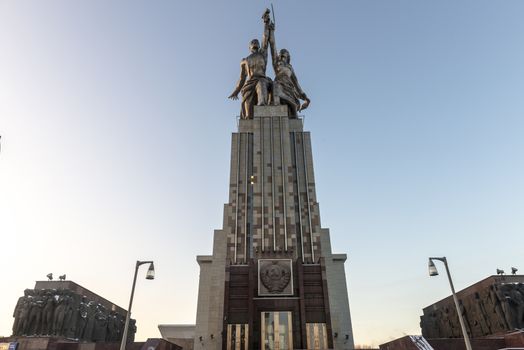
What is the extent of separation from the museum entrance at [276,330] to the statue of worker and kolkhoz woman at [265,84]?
98.7 feet

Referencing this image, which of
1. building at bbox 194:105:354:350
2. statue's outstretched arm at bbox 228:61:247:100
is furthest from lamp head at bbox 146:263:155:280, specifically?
statue's outstretched arm at bbox 228:61:247:100

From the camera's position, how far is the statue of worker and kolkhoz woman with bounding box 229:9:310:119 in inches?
2213

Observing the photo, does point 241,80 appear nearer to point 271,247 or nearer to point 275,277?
point 271,247

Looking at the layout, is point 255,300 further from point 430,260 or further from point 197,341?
point 430,260

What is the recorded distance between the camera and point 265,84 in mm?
56688

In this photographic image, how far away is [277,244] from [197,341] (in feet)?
43.9

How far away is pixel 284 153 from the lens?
48.5 meters

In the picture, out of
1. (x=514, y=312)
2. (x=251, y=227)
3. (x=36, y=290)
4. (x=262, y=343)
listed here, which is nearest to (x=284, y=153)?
(x=251, y=227)

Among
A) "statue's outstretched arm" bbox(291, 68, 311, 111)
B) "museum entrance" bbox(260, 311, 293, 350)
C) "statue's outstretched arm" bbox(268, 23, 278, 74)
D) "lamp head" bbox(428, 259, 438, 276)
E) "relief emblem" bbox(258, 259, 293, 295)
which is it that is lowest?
"museum entrance" bbox(260, 311, 293, 350)

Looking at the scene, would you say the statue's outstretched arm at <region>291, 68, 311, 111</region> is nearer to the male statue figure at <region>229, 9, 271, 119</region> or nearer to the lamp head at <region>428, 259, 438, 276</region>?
the male statue figure at <region>229, 9, 271, 119</region>

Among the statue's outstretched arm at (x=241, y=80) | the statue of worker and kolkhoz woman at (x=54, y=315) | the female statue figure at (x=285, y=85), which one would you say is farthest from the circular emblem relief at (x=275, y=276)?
the statue's outstretched arm at (x=241, y=80)

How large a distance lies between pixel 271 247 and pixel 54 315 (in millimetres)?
23332

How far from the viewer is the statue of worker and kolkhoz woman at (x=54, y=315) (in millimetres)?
37375

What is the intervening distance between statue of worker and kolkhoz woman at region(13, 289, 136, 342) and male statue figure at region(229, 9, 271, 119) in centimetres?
3243
